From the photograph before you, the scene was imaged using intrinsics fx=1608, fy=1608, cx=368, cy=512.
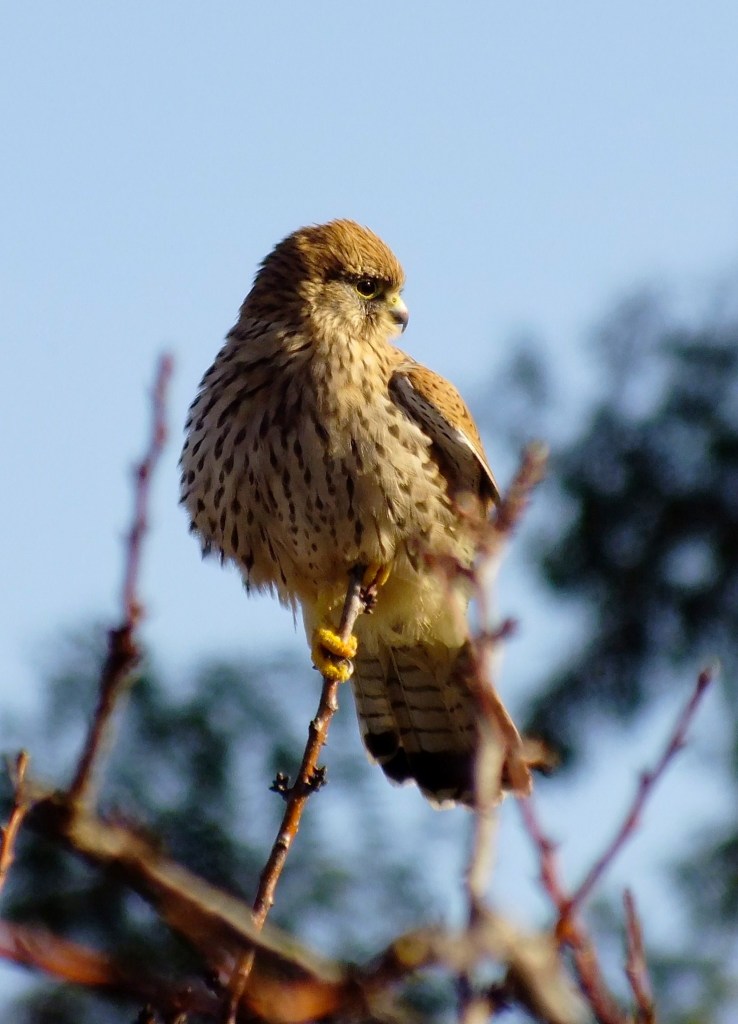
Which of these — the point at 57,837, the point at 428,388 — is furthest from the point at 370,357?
the point at 57,837

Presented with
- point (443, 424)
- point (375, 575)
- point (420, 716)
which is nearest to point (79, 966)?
point (375, 575)

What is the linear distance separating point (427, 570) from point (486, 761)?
8.99ft

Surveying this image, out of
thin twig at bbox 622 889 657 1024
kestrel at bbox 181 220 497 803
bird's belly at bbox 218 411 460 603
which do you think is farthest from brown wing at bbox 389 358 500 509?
thin twig at bbox 622 889 657 1024

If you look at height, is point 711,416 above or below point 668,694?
above

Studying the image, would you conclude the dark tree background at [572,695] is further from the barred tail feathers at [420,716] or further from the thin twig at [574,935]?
the thin twig at [574,935]

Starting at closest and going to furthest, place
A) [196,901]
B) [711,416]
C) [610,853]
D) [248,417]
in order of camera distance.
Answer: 1. [196,901]
2. [610,853]
3. [248,417]
4. [711,416]

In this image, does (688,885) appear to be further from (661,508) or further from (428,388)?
(428,388)

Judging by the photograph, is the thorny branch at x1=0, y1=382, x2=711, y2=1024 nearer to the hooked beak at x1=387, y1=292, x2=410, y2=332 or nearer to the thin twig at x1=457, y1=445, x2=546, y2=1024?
the thin twig at x1=457, y1=445, x2=546, y2=1024

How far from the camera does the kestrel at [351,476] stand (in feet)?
12.3

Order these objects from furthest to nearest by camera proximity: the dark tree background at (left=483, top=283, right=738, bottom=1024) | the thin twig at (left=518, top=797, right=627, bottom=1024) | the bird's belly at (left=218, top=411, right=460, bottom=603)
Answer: the dark tree background at (left=483, top=283, right=738, bottom=1024) < the bird's belly at (left=218, top=411, right=460, bottom=603) < the thin twig at (left=518, top=797, right=627, bottom=1024)

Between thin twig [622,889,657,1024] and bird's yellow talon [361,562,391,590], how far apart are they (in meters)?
2.43

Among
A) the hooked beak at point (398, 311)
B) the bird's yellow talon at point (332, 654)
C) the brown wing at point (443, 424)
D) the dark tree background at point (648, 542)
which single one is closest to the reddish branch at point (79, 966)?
the bird's yellow talon at point (332, 654)

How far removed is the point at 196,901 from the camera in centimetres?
77

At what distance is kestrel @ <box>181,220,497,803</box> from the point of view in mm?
3760
